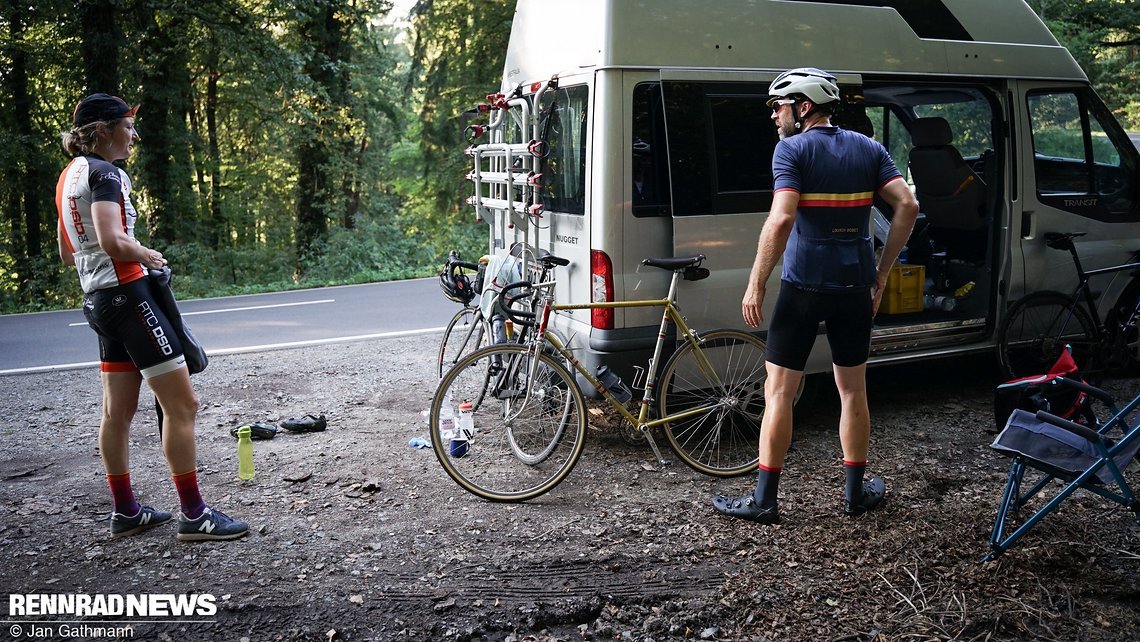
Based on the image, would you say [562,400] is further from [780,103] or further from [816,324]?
[780,103]

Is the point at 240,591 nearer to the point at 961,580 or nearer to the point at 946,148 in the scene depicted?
the point at 961,580

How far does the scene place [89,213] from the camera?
150 inches

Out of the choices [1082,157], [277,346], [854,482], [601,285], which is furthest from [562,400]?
[277,346]

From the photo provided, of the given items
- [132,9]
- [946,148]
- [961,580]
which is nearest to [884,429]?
[961,580]

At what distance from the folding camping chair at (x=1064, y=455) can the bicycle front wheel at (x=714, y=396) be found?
157 centimetres

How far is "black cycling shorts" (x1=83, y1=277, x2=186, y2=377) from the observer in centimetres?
385

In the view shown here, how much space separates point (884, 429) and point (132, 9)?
51.1 feet

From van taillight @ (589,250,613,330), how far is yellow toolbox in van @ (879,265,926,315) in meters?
2.87

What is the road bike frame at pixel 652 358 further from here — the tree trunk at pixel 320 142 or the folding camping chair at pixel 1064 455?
the tree trunk at pixel 320 142

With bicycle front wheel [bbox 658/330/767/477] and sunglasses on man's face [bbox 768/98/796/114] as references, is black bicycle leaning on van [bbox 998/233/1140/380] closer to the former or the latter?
bicycle front wheel [bbox 658/330/767/477]

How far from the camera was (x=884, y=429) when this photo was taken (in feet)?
18.7

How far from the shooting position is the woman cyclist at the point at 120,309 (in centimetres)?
379

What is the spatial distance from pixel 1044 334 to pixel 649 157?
3.60m

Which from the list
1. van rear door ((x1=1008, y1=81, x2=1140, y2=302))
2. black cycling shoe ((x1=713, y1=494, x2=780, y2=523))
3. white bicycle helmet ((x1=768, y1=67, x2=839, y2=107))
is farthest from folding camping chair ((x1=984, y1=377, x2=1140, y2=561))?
van rear door ((x1=1008, y1=81, x2=1140, y2=302))
